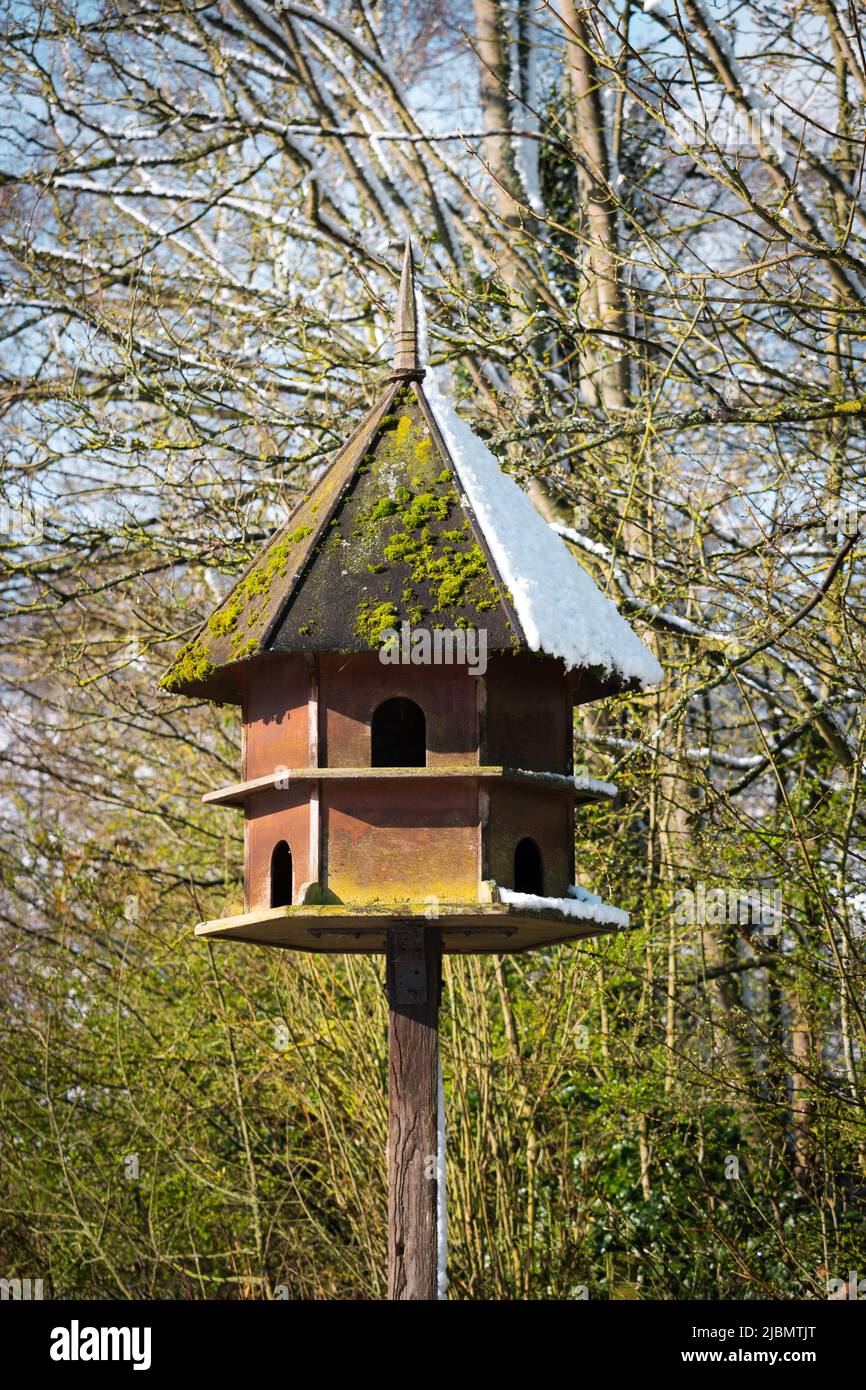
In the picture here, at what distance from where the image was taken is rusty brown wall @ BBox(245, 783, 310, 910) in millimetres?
3958

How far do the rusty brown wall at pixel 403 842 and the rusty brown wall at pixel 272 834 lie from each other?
10 centimetres

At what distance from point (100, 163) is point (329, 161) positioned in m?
3.87

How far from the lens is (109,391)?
8.78 meters

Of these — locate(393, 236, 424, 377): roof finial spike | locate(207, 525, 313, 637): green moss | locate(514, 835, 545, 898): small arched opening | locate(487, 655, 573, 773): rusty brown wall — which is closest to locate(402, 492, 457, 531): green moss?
locate(207, 525, 313, 637): green moss

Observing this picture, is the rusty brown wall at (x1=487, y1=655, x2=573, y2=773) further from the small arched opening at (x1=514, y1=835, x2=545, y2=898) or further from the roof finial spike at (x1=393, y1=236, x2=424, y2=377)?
the roof finial spike at (x1=393, y1=236, x2=424, y2=377)

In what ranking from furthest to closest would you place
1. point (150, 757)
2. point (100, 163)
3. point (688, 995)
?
point (150, 757) → point (100, 163) → point (688, 995)

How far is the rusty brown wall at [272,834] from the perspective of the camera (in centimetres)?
396

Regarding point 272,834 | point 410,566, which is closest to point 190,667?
point 272,834

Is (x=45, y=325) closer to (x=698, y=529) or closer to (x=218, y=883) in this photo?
(x=218, y=883)

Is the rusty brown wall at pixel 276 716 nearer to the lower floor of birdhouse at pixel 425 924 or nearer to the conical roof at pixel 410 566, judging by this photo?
the conical roof at pixel 410 566

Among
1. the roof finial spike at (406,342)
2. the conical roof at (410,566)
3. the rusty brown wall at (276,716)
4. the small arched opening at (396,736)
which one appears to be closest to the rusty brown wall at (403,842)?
the rusty brown wall at (276,716)

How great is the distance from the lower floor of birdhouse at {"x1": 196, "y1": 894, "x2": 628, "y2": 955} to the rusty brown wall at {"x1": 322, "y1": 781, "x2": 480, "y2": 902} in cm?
6
